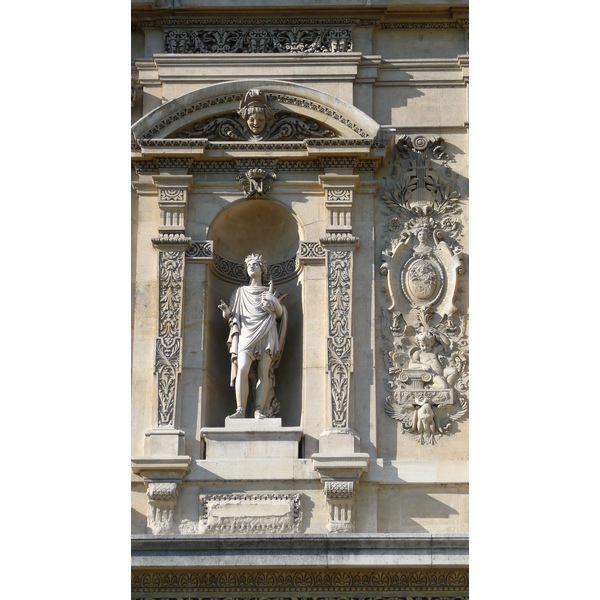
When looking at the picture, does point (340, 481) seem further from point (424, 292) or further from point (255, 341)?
point (424, 292)

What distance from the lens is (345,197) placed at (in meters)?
18.8

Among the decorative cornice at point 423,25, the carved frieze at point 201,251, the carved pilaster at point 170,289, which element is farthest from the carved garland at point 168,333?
the decorative cornice at point 423,25

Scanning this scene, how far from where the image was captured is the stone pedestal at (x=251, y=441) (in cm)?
1769

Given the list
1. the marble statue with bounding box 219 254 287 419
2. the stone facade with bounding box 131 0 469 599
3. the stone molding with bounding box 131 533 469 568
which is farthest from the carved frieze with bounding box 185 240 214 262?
the stone molding with bounding box 131 533 469 568

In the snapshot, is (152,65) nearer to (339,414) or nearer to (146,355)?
(146,355)

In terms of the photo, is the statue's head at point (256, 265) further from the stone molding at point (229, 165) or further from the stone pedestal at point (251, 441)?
the stone pedestal at point (251, 441)

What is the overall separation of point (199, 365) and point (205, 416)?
1.90 ft

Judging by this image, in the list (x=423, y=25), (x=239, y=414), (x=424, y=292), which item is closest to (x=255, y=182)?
(x=424, y=292)

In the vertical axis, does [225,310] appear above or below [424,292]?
below

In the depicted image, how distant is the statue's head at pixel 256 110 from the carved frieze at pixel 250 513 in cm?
440

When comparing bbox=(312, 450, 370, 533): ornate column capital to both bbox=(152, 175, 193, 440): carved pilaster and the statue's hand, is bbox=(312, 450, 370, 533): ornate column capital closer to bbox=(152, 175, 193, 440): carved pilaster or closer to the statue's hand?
bbox=(152, 175, 193, 440): carved pilaster

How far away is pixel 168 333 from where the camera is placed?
59.9 ft

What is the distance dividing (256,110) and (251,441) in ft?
12.9

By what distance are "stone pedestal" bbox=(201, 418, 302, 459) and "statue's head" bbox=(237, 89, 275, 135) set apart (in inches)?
143
